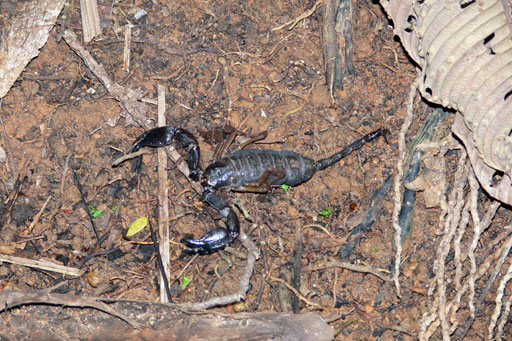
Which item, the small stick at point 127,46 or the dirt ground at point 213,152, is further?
the small stick at point 127,46

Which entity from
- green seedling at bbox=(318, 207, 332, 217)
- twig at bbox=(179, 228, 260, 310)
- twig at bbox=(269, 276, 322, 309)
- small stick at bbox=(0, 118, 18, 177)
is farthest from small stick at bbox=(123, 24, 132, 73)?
twig at bbox=(269, 276, 322, 309)

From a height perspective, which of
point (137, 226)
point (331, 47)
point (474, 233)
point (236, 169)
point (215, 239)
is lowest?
point (137, 226)

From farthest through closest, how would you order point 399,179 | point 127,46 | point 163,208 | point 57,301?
point 127,46 < point 163,208 < point 399,179 < point 57,301

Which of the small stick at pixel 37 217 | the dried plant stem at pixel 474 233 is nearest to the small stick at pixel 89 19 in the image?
the small stick at pixel 37 217

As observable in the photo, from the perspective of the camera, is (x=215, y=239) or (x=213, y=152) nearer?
(x=215, y=239)

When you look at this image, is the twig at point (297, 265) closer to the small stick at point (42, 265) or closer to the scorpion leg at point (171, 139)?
the scorpion leg at point (171, 139)

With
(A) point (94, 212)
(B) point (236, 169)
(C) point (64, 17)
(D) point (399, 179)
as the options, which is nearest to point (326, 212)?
(D) point (399, 179)

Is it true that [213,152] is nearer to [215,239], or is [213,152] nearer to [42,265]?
[215,239]

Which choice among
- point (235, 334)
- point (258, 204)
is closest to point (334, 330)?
point (235, 334)
